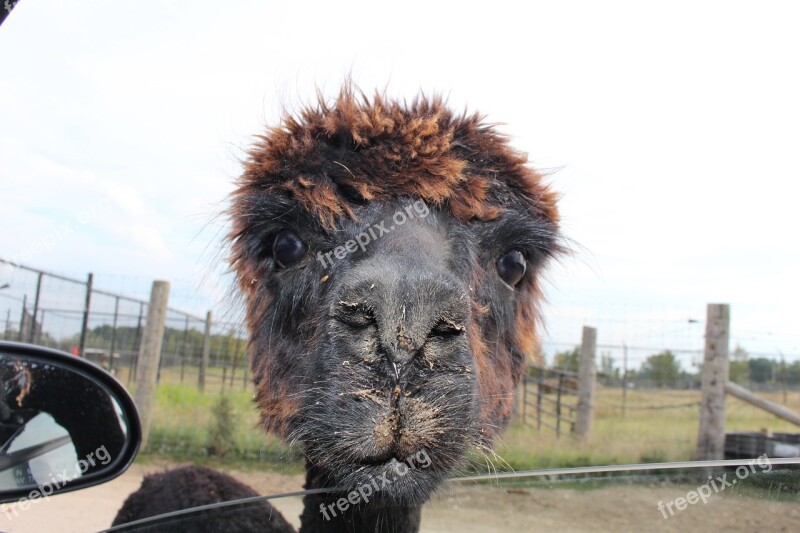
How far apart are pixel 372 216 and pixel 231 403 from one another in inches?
329

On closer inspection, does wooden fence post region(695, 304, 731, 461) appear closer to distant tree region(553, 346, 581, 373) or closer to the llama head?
distant tree region(553, 346, 581, 373)

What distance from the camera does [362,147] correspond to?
277 centimetres

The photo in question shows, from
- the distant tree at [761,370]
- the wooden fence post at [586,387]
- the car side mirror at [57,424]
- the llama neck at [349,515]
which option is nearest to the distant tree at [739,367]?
the distant tree at [761,370]

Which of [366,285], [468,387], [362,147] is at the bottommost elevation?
[468,387]

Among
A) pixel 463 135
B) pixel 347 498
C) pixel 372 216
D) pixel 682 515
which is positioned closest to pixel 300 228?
pixel 372 216

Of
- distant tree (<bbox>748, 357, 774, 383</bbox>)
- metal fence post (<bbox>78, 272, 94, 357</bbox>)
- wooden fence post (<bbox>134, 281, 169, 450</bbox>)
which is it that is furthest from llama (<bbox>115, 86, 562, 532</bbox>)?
distant tree (<bbox>748, 357, 774, 383</bbox>)

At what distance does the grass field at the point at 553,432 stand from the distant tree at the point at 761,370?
1.67 ft

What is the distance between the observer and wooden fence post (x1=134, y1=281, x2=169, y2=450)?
9.69 metres

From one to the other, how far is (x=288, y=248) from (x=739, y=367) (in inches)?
505

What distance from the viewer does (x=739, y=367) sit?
1264 cm

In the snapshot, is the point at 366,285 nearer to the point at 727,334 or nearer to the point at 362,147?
the point at 362,147

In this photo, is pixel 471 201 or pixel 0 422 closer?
pixel 0 422

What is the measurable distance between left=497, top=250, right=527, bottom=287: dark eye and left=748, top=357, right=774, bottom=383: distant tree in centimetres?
1206

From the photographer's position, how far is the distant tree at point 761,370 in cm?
1266
